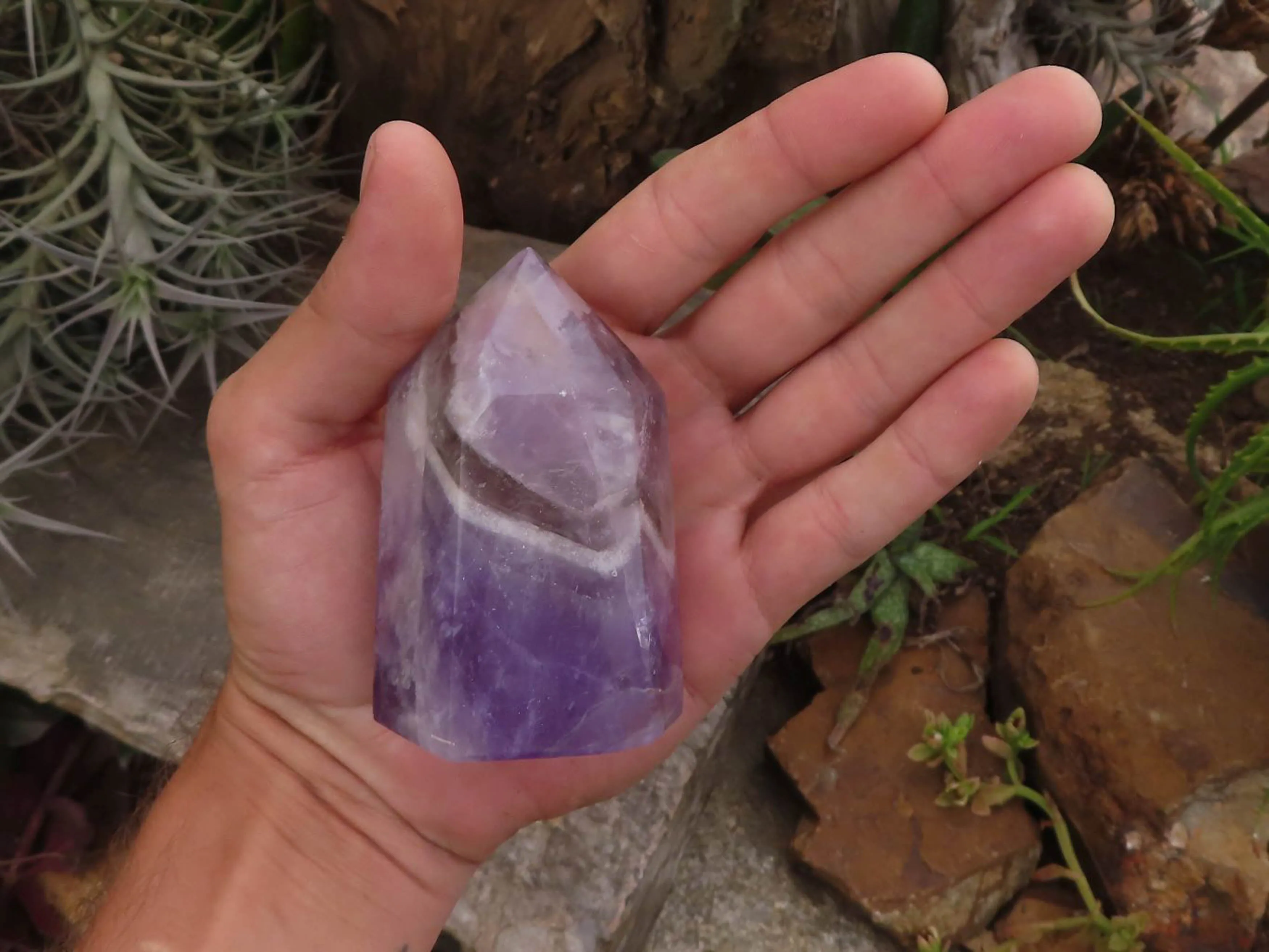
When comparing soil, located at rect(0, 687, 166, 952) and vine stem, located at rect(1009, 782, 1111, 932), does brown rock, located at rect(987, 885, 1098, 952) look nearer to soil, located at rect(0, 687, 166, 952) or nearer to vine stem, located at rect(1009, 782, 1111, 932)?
vine stem, located at rect(1009, 782, 1111, 932)

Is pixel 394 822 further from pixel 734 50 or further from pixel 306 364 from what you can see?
pixel 734 50

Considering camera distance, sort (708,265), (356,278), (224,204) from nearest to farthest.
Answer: (356,278)
(708,265)
(224,204)

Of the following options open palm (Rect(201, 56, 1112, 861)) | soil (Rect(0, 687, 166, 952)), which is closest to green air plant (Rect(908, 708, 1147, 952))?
open palm (Rect(201, 56, 1112, 861))

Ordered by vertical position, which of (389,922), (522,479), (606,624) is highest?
(522,479)

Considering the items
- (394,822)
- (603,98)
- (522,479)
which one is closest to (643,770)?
(394,822)

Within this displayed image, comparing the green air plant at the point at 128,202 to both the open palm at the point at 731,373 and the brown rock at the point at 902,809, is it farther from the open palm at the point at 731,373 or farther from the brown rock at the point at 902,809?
the brown rock at the point at 902,809

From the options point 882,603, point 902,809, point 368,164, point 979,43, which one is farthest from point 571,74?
point 902,809

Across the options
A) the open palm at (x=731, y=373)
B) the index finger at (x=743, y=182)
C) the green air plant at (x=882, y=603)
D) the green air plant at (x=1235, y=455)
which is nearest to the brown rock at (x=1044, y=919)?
the green air plant at (x=882, y=603)
